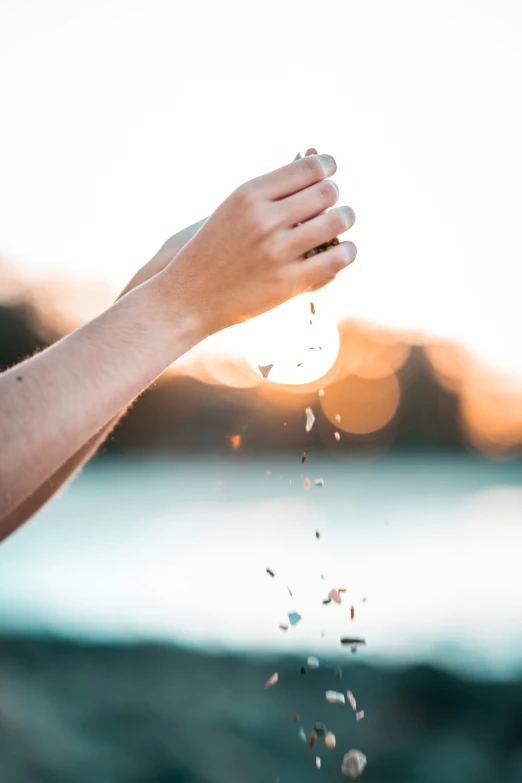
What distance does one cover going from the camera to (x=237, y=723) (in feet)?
27.3

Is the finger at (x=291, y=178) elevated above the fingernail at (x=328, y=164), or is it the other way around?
the finger at (x=291, y=178)

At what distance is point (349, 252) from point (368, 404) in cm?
3843

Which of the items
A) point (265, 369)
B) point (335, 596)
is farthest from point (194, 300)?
point (335, 596)

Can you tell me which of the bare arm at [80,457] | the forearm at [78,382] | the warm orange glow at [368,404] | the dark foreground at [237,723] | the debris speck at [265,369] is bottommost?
the warm orange glow at [368,404]

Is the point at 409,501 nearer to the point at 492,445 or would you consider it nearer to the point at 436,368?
the point at 436,368

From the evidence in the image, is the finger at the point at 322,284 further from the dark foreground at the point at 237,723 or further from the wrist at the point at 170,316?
the dark foreground at the point at 237,723

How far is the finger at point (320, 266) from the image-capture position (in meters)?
2.09

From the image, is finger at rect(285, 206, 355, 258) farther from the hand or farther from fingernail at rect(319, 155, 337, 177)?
fingernail at rect(319, 155, 337, 177)

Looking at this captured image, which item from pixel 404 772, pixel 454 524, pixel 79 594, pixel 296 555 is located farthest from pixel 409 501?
pixel 404 772

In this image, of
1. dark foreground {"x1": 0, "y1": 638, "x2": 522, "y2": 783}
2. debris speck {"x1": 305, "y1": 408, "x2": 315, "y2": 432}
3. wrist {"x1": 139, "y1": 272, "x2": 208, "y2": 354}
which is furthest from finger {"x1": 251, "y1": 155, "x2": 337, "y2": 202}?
dark foreground {"x1": 0, "y1": 638, "x2": 522, "y2": 783}

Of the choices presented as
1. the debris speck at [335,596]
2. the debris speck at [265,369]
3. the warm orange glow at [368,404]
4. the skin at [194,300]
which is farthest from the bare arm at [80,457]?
the warm orange glow at [368,404]

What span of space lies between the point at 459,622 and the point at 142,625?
5203mm

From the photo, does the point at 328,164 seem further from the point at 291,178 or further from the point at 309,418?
the point at 309,418

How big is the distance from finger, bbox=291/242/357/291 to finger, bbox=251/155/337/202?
0.62ft
